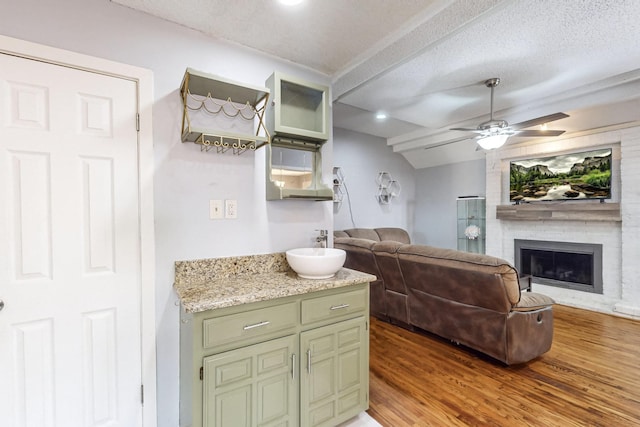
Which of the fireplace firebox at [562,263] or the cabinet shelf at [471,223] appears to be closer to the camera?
the fireplace firebox at [562,263]

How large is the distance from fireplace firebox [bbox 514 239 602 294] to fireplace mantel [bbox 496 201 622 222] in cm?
41

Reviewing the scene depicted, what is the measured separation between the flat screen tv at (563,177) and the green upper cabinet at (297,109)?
13.2 feet

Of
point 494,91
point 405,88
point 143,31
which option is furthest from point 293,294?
point 494,91

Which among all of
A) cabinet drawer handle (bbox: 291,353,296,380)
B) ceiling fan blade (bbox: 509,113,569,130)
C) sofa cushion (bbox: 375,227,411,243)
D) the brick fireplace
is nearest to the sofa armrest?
ceiling fan blade (bbox: 509,113,569,130)

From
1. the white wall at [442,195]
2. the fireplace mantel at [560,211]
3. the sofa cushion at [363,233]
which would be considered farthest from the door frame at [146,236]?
the white wall at [442,195]

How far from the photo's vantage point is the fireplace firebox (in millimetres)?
3979

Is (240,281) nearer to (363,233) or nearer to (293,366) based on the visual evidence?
(293,366)

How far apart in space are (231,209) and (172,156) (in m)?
0.47

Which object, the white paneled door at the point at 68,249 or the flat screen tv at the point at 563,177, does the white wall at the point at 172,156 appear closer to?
the white paneled door at the point at 68,249

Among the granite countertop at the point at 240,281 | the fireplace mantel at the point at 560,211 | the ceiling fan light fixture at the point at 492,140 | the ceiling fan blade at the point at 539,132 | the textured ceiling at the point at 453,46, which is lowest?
the granite countertop at the point at 240,281

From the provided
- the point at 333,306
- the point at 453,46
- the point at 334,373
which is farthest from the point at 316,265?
the point at 453,46

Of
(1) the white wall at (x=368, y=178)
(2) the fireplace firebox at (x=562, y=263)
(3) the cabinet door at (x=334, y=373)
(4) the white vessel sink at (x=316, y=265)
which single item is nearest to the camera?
(3) the cabinet door at (x=334, y=373)

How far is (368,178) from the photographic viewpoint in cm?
546

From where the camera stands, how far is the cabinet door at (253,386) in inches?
52.4
